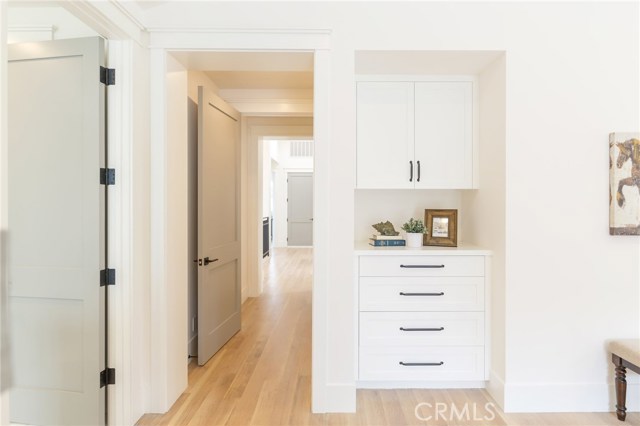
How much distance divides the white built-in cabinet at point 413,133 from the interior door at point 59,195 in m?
1.70

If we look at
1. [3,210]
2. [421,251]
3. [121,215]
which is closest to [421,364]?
[421,251]

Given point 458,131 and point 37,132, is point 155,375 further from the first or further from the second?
point 458,131

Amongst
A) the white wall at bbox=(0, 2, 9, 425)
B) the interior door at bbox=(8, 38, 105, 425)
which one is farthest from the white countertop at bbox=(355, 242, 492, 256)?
the white wall at bbox=(0, 2, 9, 425)

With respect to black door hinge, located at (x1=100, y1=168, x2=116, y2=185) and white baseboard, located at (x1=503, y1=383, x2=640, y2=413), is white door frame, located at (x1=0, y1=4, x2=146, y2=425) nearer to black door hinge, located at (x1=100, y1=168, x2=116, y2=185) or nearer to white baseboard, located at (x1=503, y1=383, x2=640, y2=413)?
black door hinge, located at (x1=100, y1=168, x2=116, y2=185)

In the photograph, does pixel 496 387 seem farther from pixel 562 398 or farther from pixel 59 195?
pixel 59 195

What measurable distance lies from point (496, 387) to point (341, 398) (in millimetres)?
1036

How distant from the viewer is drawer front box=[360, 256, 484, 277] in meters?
2.45

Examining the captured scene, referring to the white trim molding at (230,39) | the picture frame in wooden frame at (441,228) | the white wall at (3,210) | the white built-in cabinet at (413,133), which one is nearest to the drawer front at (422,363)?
the picture frame in wooden frame at (441,228)

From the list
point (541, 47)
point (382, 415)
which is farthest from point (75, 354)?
point (541, 47)

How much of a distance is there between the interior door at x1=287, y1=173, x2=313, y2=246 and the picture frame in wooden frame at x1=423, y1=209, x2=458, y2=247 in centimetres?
781

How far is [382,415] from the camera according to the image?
2.23 metres

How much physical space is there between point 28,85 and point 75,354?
1534 millimetres

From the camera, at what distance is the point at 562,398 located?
7.50 ft

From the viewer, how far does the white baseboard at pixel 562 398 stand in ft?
7.47
